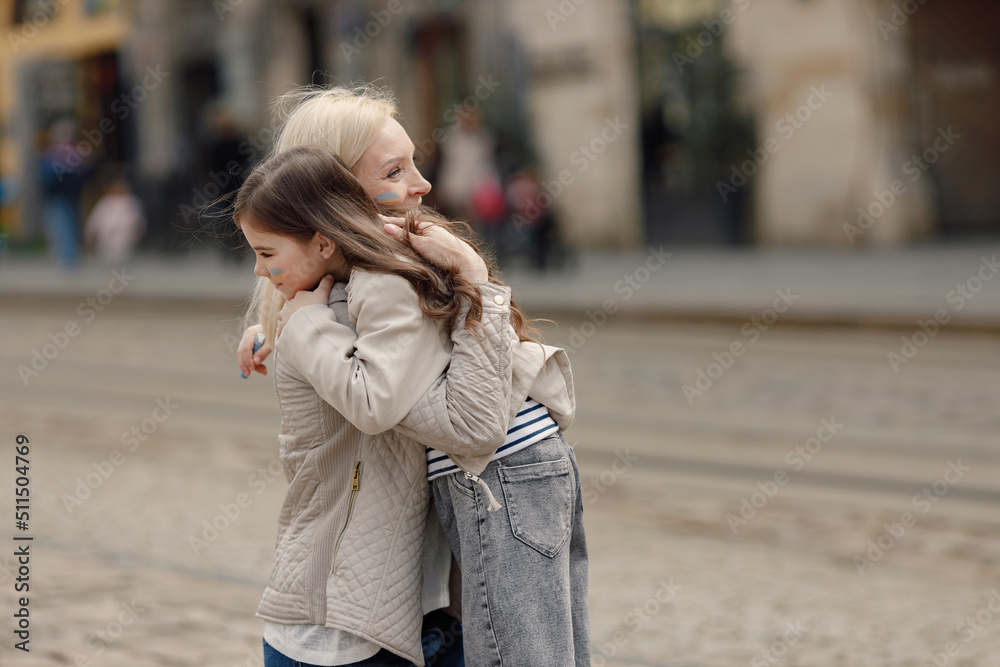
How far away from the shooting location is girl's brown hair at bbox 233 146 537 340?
2.01m

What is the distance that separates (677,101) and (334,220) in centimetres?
1568

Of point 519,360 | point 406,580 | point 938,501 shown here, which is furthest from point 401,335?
point 938,501

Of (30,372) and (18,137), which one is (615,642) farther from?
(18,137)

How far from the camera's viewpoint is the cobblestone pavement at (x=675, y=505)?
3.83 m

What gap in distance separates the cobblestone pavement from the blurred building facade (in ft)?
17.3

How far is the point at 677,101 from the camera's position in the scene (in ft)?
56.4

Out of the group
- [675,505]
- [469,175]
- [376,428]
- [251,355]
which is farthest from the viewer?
[469,175]

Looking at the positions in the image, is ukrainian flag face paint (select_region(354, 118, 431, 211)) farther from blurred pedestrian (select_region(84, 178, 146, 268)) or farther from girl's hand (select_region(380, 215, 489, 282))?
blurred pedestrian (select_region(84, 178, 146, 268))

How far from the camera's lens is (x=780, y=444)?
641 cm

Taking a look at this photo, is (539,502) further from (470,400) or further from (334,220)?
(334,220)

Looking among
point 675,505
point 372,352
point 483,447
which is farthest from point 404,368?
point 675,505

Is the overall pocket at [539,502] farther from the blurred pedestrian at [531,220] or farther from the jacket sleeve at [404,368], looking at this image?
the blurred pedestrian at [531,220]

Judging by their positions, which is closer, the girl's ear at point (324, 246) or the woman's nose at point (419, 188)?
the girl's ear at point (324, 246)

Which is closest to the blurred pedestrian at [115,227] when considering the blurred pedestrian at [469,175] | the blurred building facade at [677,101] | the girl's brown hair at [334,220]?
the blurred building facade at [677,101]
